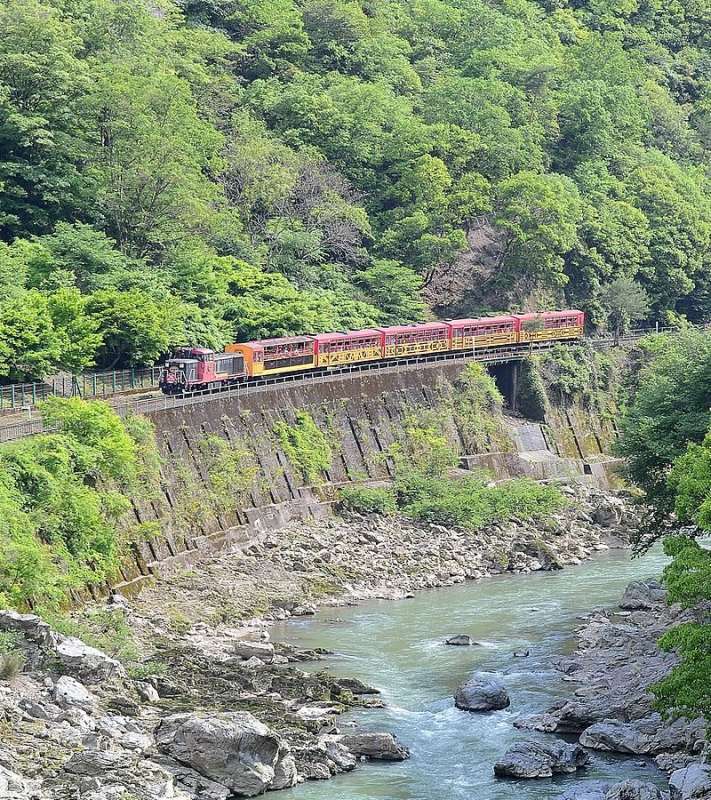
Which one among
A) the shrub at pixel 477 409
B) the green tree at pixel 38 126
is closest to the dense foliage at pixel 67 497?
the shrub at pixel 477 409

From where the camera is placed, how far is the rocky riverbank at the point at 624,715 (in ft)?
140

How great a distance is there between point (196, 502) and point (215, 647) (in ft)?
41.3

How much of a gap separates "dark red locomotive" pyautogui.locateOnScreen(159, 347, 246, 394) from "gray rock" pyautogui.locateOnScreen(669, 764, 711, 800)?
34501 millimetres

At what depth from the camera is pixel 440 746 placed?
47562mm

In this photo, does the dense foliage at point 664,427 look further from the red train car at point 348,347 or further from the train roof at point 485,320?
the train roof at point 485,320

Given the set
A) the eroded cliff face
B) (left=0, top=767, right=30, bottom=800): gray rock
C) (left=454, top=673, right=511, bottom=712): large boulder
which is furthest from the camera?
the eroded cliff face

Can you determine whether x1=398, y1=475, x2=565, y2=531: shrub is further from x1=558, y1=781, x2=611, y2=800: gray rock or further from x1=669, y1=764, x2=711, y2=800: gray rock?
x1=669, y1=764, x2=711, y2=800: gray rock

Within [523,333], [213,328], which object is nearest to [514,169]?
[523,333]

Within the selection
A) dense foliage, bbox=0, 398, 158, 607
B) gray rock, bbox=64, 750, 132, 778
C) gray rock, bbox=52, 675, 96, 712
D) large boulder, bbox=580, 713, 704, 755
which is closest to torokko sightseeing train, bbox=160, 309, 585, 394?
dense foliage, bbox=0, 398, 158, 607

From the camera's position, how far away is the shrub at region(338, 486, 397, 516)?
74.6 metres

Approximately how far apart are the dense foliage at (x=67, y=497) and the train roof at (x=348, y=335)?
53.5ft

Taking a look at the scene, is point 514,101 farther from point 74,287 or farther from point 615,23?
point 74,287

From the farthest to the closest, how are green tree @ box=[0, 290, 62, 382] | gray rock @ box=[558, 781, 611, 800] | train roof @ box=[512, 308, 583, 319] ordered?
train roof @ box=[512, 308, 583, 319] → green tree @ box=[0, 290, 62, 382] → gray rock @ box=[558, 781, 611, 800]

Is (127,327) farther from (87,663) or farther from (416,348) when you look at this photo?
(87,663)
